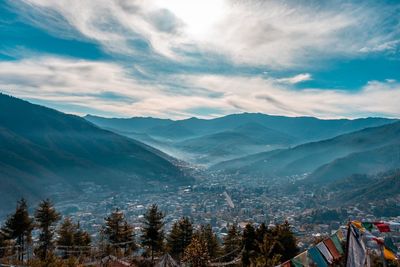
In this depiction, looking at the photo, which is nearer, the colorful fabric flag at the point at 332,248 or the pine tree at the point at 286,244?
the colorful fabric flag at the point at 332,248

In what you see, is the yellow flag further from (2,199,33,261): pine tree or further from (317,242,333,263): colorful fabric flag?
(2,199,33,261): pine tree

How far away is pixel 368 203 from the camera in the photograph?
191625 mm

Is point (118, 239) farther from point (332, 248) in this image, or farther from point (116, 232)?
point (332, 248)

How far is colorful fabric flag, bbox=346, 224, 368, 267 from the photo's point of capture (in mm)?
14047

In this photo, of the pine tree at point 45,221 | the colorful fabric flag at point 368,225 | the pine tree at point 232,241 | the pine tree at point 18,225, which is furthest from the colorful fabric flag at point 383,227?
the pine tree at point 18,225

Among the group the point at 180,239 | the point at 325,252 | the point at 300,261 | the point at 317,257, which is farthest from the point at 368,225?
the point at 180,239

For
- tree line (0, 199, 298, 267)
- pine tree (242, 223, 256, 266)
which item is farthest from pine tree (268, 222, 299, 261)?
pine tree (242, 223, 256, 266)

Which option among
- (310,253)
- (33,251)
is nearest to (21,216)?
(33,251)

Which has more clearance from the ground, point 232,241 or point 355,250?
point 355,250

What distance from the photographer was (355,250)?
14.4m

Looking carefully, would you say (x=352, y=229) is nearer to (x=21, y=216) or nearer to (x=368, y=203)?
(x=21, y=216)

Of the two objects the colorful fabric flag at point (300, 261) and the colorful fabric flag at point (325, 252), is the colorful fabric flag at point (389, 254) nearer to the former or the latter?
the colorful fabric flag at point (325, 252)

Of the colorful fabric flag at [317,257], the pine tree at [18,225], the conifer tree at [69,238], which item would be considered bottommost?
the conifer tree at [69,238]

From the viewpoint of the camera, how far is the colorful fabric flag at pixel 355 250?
46.1ft
